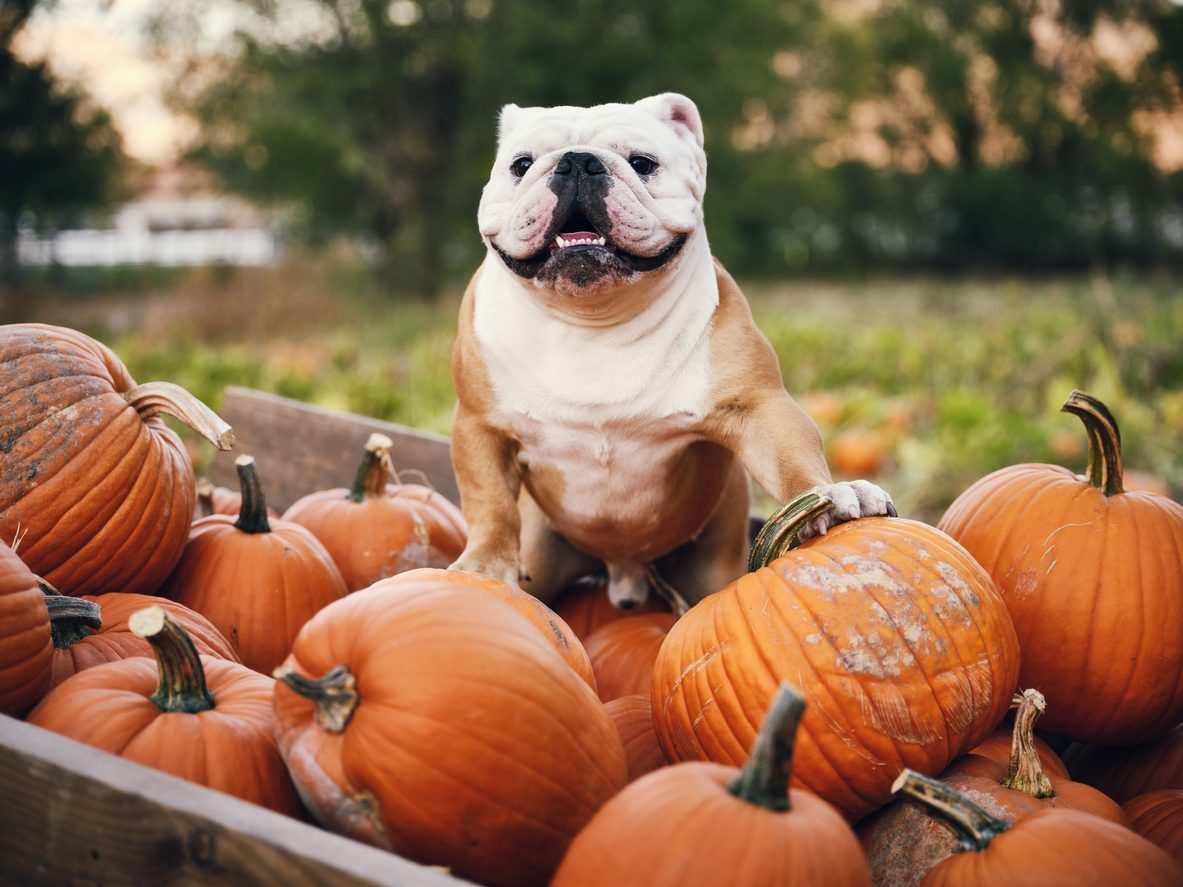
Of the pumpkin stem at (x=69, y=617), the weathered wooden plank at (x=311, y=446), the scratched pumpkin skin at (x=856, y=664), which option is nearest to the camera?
the scratched pumpkin skin at (x=856, y=664)

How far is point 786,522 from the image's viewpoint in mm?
1379

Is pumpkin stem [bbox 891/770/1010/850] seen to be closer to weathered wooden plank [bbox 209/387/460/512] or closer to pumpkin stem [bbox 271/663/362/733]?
pumpkin stem [bbox 271/663/362/733]

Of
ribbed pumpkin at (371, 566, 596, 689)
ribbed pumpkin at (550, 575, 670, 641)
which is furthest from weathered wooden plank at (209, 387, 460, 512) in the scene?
ribbed pumpkin at (371, 566, 596, 689)

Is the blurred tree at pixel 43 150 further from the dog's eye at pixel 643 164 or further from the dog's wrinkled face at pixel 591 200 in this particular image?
the dog's eye at pixel 643 164

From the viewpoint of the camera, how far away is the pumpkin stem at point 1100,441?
1.52 meters

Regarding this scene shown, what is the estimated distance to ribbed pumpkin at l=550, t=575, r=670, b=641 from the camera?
2045 millimetres


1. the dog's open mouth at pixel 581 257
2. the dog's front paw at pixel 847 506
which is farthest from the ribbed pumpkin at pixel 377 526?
the dog's front paw at pixel 847 506

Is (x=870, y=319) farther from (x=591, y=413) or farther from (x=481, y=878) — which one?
(x=481, y=878)

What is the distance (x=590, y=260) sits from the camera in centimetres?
153

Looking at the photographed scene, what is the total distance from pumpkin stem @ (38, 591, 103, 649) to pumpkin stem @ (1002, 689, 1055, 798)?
134 cm

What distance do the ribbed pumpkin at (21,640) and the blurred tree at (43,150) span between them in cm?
730

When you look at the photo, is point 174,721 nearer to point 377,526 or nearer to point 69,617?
point 69,617

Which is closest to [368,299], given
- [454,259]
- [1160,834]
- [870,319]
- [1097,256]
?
[454,259]

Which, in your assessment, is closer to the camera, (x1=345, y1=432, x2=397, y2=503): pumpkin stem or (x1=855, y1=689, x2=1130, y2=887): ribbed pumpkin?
(x1=855, y1=689, x2=1130, y2=887): ribbed pumpkin
